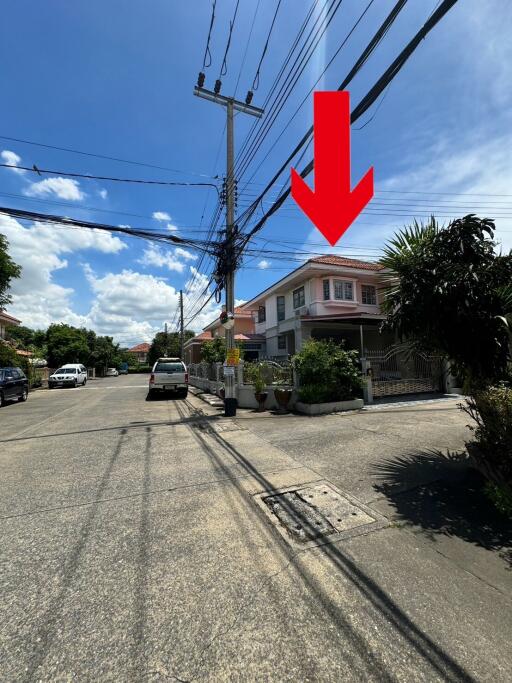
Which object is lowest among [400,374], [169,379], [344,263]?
[169,379]

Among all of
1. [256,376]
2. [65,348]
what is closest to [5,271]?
[256,376]

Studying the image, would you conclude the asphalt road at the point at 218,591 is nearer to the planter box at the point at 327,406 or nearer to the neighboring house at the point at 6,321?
the planter box at the point at 327,406

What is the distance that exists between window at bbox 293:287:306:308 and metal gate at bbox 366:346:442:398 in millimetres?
7622

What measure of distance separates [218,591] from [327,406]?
331 inches

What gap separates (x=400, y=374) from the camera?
13.3 m

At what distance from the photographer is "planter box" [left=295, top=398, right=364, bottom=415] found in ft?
34.1

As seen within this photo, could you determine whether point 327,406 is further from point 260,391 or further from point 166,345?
point 166,345

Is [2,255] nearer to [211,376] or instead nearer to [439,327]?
[211,376]

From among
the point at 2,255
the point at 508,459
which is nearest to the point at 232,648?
the point at 508,459

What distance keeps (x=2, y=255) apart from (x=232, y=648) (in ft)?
58.4

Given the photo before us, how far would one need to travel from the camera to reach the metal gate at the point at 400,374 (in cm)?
1265

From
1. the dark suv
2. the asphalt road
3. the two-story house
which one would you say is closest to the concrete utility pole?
the two-story house

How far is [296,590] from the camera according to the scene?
102 inches

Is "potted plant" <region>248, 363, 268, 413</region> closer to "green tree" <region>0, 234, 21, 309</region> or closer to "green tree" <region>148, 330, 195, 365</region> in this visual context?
"green tree" <region>0, 234, 21, 309</region>
